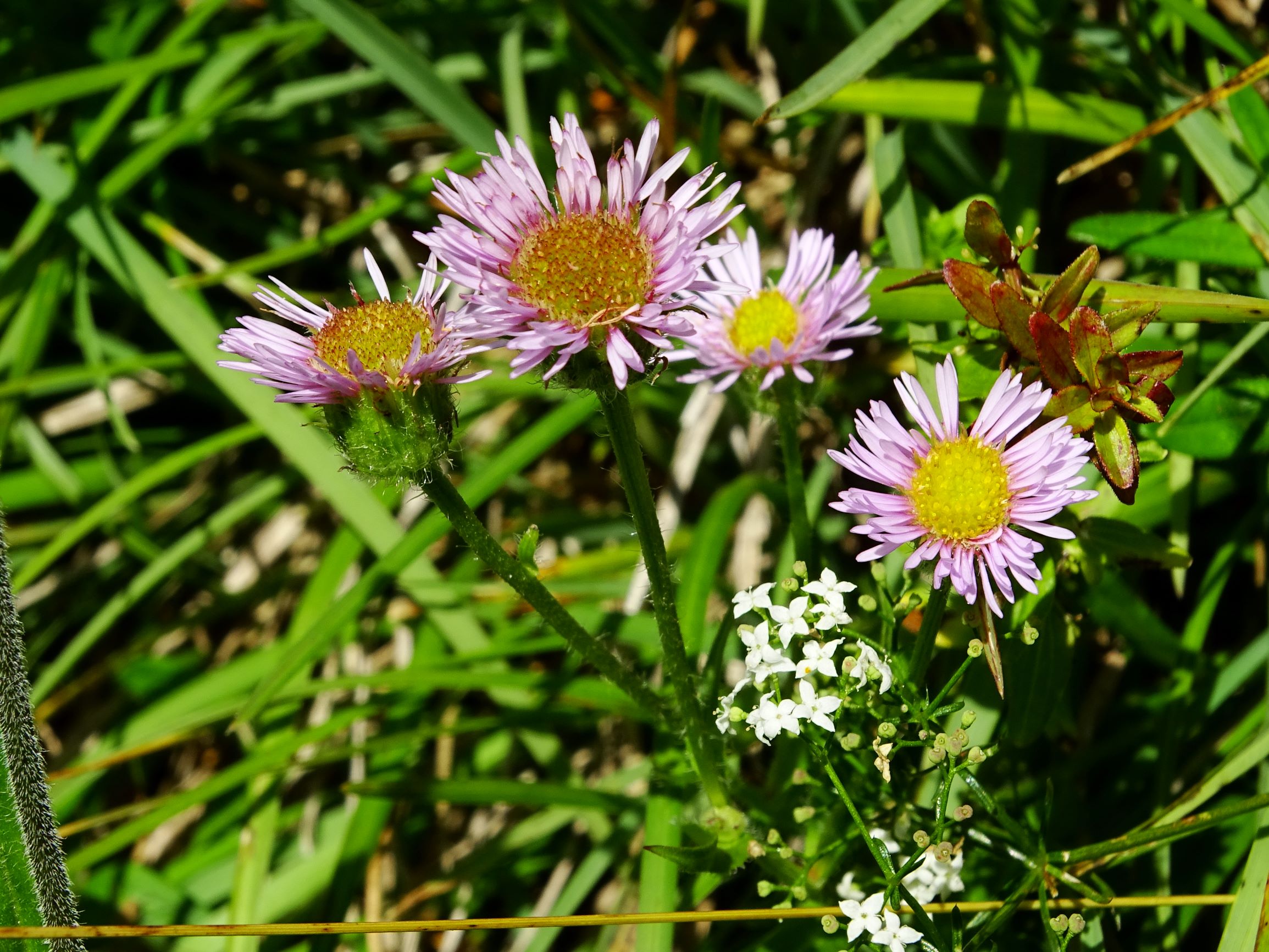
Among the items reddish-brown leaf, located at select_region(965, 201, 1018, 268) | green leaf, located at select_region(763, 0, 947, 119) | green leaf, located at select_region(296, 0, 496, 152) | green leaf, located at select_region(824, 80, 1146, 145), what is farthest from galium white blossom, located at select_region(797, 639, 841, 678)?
green leaf, located at select_region(296, 0, 496, 152)

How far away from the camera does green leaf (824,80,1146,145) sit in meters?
2.52

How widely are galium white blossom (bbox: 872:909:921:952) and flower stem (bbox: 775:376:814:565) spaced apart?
77 cm

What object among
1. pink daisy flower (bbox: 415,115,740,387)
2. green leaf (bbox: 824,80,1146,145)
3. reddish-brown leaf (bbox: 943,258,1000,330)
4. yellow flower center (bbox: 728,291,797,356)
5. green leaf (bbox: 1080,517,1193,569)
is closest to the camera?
pink daisy flower (bbox: 415,115,740,387)

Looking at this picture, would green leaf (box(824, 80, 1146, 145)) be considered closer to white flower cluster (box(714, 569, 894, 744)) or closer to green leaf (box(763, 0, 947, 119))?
green leaf (box(763, 0, 947, 119))

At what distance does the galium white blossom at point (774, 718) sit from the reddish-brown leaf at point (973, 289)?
2.31 ft

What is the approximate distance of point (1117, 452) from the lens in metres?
1.61

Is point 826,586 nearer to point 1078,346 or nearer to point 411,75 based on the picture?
point 1078,346

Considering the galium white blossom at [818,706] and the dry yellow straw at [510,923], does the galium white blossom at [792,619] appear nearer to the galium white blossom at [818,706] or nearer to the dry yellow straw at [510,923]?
the galium white blossom at [818,706]

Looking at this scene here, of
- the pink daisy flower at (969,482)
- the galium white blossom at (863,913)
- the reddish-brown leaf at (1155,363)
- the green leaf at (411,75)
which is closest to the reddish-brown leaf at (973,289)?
the pink daisy flower at (969,482)

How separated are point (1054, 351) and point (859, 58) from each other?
882 millimetres

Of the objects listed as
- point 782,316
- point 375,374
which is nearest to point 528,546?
point 375,374

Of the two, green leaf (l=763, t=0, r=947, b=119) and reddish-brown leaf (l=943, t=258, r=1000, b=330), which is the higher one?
green leaf (l=763, t=0, r=947, b=119)

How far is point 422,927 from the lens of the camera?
6.06 ft

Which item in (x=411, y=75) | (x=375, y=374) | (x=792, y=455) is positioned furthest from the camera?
(x=411, y=75)
